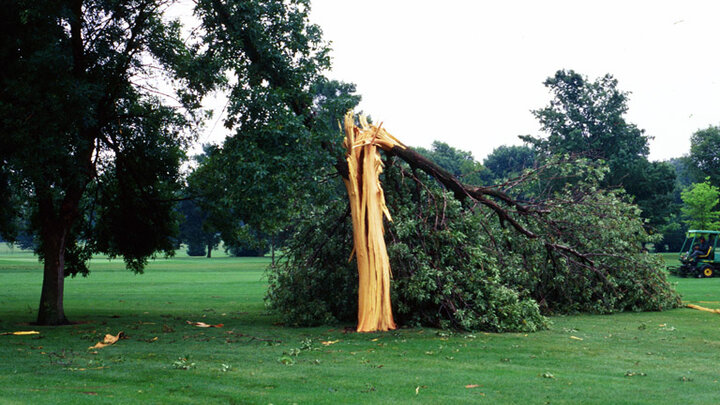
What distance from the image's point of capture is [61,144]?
41.9ft

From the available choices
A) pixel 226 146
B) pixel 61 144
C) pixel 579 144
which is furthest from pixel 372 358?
pixel 579 144

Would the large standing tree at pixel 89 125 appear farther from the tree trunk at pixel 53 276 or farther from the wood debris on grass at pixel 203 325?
the wood debris on grass at pixel 203 325

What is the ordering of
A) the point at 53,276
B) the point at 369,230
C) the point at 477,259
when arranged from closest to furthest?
the point at 369,230 → the point at 477,259 → the point at 53,276

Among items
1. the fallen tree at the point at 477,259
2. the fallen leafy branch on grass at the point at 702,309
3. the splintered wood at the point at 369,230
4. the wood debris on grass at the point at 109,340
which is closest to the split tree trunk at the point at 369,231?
the splintered wood at the point at 369,230

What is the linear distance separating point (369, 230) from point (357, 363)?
400 centimetres

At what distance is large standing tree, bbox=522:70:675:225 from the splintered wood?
37515 millimetres

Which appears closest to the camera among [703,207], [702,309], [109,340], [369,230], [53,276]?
[109,340]

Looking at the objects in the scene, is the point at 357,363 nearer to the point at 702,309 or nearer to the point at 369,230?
the point at 369,230

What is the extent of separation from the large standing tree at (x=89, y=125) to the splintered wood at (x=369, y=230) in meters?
3.60

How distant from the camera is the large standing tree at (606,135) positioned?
49.5 metres

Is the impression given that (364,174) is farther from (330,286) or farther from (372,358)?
(372,358)

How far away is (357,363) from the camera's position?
9.74 meters

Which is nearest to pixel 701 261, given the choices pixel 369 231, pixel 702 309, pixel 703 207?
pixel 702 309

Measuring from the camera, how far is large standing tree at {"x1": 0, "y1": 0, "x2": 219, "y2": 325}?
12758 millimetres
